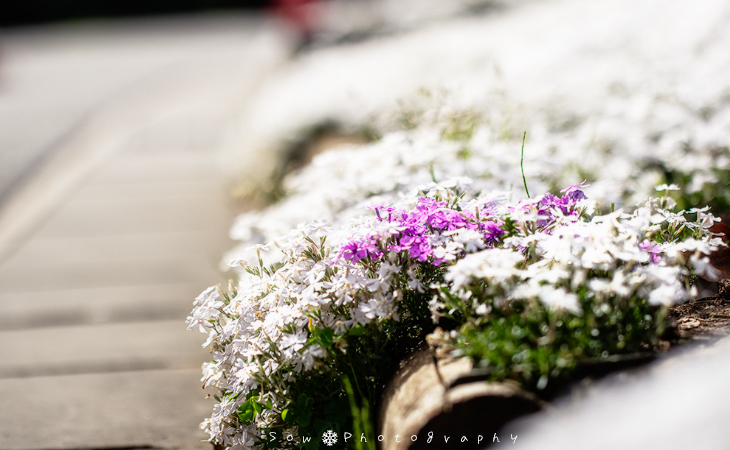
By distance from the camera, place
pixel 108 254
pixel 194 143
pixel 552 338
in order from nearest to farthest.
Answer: pixel 552 338 < pixel 108 254 < pixel 194 143

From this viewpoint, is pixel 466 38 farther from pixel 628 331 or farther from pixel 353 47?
pixel 628 331

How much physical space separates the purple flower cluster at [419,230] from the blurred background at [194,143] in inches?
38.8

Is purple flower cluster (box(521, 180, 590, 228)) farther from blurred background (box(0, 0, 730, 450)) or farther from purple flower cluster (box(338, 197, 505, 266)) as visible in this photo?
blurred background (box(0, 0, 730, 450))

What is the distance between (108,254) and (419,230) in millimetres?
2950

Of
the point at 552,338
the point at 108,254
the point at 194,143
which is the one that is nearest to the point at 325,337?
the point at 552,338

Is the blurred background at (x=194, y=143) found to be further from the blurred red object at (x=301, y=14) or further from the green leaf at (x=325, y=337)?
the green leaf at (x=325, y=337)

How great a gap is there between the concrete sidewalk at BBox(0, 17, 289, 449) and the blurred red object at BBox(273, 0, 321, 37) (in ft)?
4.64

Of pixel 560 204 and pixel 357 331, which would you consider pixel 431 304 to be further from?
pixel 560 204

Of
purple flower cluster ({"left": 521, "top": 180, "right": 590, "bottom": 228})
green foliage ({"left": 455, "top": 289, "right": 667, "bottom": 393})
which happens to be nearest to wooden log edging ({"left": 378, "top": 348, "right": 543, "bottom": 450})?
green foliage ({"left": 455, "top": 289, "right": 667, "bottom": 393})

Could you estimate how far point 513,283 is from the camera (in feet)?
4.31

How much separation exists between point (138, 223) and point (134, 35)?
15322 mm

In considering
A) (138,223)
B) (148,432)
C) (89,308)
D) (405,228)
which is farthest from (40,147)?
(405,228)

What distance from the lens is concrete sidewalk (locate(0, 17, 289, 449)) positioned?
2139 millimetres

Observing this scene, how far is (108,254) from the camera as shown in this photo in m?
Answer: 3.78
